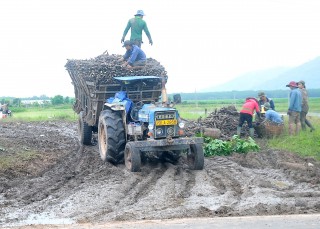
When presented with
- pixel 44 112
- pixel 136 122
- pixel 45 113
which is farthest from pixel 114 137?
pixel 44 112

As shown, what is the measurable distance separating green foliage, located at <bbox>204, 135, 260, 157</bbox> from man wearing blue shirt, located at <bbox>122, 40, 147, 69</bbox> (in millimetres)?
2865

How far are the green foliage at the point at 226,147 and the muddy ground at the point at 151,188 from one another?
390 millimetres

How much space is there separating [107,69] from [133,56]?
0.78m

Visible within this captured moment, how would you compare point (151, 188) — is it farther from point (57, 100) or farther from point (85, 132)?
point (57, 100)

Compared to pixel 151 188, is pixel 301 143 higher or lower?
higher

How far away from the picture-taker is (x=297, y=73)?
632ft

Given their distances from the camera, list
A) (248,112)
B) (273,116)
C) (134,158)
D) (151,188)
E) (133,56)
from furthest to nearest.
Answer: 1. (273,116)
2. (248,112)
3. (133,56)
4. (134,158)
5. (151,188)

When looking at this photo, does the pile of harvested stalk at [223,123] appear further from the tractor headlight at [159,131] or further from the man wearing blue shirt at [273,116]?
the tractor headlight at [159,131]

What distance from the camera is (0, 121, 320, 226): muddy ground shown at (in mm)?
8508

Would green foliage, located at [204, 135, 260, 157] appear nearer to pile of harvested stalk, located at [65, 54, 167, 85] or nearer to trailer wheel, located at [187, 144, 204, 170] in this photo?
trailer wheel, located at [187, 144, 204, 170]

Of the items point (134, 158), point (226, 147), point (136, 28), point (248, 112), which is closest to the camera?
point (134, 158)

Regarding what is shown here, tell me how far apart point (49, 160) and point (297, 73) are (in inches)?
7328

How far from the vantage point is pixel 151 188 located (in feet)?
34.3

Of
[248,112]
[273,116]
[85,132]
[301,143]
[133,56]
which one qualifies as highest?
[133,56]
